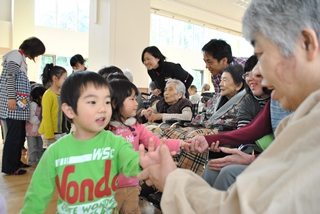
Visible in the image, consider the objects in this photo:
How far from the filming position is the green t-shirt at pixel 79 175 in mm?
1210

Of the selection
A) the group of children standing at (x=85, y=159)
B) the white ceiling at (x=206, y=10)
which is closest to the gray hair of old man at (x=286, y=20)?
the group of children standing at (x=85, y=159)

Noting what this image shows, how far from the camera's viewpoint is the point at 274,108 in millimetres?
1508

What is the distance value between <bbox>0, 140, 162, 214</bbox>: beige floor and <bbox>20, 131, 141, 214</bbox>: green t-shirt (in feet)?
4.20

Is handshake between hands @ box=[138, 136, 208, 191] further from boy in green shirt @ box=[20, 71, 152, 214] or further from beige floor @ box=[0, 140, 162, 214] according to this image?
beige floor @ box=[0, 140, 162, 214]

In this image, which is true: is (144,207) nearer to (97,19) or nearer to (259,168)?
(259,168)

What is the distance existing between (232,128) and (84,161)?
113 centimetres

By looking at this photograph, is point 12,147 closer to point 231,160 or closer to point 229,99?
point 229,99

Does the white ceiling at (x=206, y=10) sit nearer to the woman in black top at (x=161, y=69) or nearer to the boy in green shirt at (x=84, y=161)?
the woman in black top at (x=161, y=69)

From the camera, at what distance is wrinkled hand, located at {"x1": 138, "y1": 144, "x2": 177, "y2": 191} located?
87 cm

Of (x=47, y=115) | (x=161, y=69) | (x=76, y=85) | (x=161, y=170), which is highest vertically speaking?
(x=161, y=69)

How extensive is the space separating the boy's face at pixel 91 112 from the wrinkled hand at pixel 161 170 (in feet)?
1.39

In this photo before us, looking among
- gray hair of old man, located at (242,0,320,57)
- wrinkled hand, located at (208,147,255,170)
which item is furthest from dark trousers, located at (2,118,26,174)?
gray hair of old man, located at (242,0,320,57)

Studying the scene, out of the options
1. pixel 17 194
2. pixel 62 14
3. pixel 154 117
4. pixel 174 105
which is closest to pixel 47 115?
pixel 17 194

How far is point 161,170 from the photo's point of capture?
89cm
